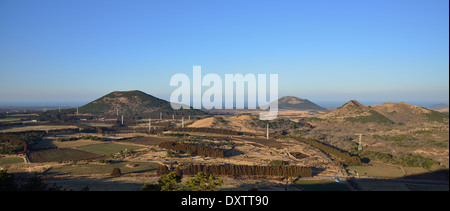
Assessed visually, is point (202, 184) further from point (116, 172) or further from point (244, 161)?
point (244, 161)

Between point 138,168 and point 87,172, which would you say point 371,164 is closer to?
point 138,168

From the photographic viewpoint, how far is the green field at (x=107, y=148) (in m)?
69.8

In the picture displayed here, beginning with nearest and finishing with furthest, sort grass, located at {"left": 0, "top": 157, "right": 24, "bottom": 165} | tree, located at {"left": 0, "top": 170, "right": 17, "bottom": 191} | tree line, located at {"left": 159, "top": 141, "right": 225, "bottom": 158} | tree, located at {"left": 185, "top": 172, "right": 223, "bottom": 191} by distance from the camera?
tree, located at {"left": 0, "top": 170, "right": 17, "bottom": 191} → tree, located at {"left": 185, "top": 172, "right": 223, "bottom": 191} → grass, located at {"left": 0, "top": 157, "right": 24, "bottom": 165} → tree line, located at {"left": 159, "top": 141, "right": 225, "bottom": 158}

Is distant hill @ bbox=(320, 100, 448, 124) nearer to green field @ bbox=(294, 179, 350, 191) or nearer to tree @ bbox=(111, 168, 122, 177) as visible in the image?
green field @ bbox=(294, 179, 350, 191)

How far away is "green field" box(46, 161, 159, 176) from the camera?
1900 inches

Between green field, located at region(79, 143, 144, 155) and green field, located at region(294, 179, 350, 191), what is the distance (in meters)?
49.0

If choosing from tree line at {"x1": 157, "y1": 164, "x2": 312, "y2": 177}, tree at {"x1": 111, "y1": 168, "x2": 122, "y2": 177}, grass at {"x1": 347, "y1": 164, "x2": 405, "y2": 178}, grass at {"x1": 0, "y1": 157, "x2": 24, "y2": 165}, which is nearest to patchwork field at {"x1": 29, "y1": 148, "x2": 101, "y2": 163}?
grass at {"x1": 0, "y1": 157, "x2": 24, "y2": 165}

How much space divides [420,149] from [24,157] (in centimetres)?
7313

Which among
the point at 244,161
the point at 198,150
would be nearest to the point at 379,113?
the point at 244,161

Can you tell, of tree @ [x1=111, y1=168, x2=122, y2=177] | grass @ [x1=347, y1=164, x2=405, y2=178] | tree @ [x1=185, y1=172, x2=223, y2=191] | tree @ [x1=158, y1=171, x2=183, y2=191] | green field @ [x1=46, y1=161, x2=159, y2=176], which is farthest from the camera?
green field @ [x1=46, y1=161, x2=159, y2=176]

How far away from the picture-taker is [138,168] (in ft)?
170

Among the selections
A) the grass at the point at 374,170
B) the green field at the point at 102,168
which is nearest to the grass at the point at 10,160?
the green field at the point at 102,168

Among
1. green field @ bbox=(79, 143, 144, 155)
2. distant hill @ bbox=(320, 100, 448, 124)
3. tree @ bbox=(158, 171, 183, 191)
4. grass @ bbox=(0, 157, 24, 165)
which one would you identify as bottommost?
green field @ bbox=(79, 143, 144, 155)
